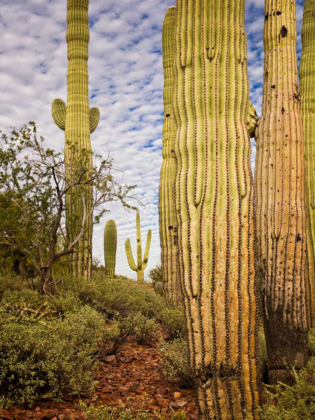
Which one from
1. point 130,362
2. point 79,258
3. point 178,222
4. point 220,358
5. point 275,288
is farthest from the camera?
point 79,258

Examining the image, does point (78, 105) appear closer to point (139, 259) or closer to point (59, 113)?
point (59, 113)

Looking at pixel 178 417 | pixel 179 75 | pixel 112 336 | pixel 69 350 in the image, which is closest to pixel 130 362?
pixel 112 336

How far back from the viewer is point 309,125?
26.4ft

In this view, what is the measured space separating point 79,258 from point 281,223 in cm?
600

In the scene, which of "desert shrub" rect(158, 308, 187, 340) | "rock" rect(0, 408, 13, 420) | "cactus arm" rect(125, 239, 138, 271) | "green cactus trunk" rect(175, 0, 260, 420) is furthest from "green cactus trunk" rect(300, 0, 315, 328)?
"cactus arm" rect(125, 239, 138, 271)

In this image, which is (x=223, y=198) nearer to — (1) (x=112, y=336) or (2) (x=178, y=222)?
(2) (x=178, y=222)

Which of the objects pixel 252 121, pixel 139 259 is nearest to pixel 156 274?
pixel 139 259

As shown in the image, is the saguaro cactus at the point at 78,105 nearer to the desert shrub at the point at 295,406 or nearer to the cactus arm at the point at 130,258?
the desert shrub at the point at 295,406

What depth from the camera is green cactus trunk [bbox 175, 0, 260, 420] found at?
341cm

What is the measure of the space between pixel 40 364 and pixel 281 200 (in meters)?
3.70

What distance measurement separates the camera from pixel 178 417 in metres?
3.61

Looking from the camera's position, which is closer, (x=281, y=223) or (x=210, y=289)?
(x=210, y=289)

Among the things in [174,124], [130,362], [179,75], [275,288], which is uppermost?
[179,75]

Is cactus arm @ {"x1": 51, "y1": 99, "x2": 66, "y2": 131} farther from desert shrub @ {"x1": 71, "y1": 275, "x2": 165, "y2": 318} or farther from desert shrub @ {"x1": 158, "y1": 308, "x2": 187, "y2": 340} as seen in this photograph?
desert shrub @ {"x1": 158, "y1": 308, "x2": 187, "y2": 340}
